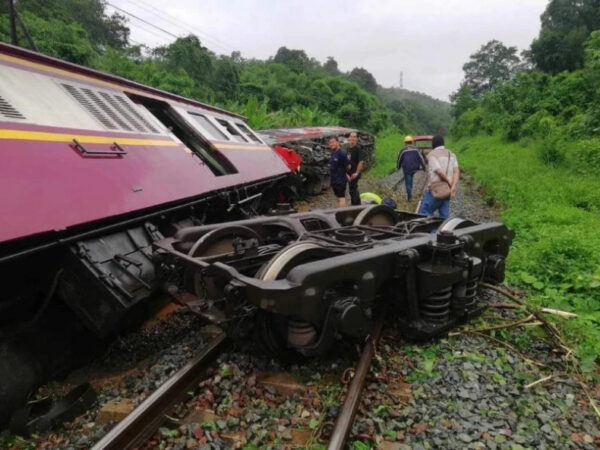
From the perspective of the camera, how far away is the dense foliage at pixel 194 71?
2277 centimetres

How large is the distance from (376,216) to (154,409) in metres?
3.08

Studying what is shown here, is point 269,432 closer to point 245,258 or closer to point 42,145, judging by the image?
point 245,258

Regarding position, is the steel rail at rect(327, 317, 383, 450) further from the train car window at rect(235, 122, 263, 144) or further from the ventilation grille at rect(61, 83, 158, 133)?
the train car window at rect(235, 122, 263, 144)

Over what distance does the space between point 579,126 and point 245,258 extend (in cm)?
1616

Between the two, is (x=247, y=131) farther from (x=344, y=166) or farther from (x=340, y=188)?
(x=340, y=188)

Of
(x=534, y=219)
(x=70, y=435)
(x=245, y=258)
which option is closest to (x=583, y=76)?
(x=534, y=219)

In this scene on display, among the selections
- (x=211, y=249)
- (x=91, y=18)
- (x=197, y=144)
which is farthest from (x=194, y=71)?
(x=211, y=249)

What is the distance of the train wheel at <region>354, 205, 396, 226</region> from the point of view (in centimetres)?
466

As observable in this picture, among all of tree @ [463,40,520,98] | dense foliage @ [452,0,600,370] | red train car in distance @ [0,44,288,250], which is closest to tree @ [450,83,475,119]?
dense foliage @ [452,0,600,370]

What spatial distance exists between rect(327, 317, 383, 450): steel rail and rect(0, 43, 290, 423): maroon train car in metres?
1.76

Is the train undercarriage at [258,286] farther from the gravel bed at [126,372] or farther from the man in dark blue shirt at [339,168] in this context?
the man in dark blue shirt at [339,168]

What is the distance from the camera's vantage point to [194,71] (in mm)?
31516

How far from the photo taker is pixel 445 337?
356cm

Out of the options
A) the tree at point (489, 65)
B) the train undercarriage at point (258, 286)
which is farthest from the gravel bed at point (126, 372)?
the tree at point (489, 65)
